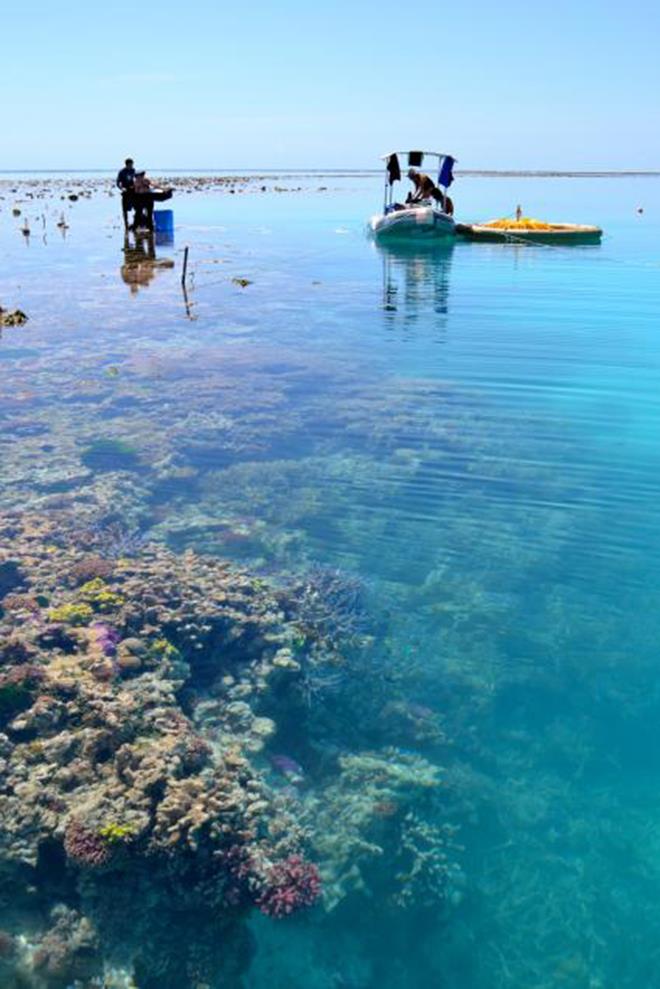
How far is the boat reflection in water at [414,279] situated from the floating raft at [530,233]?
1.52 metres

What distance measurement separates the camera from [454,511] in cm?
1131

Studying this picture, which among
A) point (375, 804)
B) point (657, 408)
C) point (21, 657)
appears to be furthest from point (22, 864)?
point (657, 408)

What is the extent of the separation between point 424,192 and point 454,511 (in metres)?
33.8

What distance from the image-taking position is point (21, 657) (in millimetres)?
7805

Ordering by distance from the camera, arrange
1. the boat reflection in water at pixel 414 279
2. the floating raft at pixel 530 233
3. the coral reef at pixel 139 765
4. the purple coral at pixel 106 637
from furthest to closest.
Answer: the floating raft at pixel 530 233 → the boat reflection in water at pixel 414 279 → the purple coral at pixel 106 637 → the coral reef at pixel 139 765

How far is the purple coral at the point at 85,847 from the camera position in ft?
19.0

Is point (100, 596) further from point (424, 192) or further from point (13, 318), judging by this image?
point (424, 192)

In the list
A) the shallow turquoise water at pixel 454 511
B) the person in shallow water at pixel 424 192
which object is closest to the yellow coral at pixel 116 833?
the shallow turquoise water at pixel 454 511

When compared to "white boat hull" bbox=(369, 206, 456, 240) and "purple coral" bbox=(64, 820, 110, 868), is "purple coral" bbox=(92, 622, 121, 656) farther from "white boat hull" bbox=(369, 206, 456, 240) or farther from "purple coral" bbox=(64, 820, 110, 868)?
"white boat hull" bbox=(369, 206, 456, 240)

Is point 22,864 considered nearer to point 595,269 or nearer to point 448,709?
point 448,709

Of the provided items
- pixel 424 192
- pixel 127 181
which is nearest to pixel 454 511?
pixel 127 181

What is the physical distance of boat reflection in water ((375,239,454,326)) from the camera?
25.5 m

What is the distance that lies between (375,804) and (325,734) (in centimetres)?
105

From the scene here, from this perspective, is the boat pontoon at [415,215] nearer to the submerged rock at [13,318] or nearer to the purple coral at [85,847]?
the submerged rock at [13,318]
